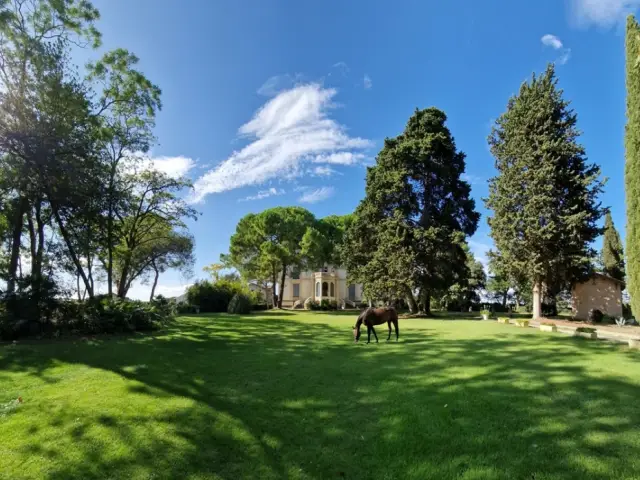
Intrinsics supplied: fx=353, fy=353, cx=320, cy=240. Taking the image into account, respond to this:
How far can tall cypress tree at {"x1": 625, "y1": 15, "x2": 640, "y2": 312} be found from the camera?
1168 centimetres

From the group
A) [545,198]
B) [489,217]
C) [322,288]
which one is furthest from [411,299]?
[322,288]

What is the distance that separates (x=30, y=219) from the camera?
1359cm

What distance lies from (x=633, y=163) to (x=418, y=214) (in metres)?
14.2

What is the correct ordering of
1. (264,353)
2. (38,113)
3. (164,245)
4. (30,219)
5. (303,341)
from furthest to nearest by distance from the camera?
(164,245), (30,219), (38,113), (303,341), (264,353)

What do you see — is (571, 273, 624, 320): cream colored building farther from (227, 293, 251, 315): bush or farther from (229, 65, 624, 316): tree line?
(227, 293, 251, 315): bush

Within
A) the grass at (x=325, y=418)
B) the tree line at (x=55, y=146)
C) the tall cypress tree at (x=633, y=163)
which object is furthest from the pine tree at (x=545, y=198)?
the tree line at (x=55, y=146)

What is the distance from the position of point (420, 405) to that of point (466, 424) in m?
0.69

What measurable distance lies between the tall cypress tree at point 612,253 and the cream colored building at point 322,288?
2212 centimetres

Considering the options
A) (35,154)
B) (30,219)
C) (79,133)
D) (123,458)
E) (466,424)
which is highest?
(79,133)

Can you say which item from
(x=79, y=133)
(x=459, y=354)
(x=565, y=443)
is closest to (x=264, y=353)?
(x=459, y=354)

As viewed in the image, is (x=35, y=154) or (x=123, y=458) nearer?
(x=123, y=458)

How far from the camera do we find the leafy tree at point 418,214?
23406 mm

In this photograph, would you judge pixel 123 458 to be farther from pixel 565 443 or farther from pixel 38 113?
pixel 38 113

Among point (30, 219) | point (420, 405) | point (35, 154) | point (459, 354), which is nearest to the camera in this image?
point (420, 405)
